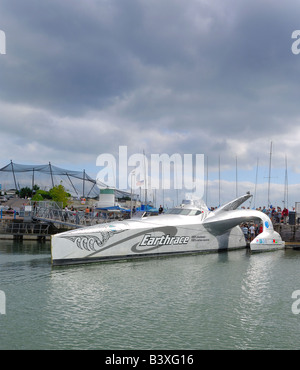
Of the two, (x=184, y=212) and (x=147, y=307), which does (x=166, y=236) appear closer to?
(x=184, y=212)

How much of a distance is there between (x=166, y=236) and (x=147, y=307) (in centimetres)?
1003

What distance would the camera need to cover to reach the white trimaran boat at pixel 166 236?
1706 cm

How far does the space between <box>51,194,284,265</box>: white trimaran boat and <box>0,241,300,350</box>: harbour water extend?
0.93 meters

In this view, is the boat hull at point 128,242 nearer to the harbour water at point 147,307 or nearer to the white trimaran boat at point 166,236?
the white trimaran boat at point 166,236

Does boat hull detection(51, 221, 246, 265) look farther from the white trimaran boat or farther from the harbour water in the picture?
the harbour water

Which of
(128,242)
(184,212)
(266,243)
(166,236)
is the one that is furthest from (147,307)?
(266,243)

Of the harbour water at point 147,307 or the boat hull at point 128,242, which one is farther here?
the boat hull at point 128,242

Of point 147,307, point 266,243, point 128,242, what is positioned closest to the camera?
point 147,307

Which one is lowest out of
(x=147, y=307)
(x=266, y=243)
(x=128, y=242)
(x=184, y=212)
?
(x=147, y=307)

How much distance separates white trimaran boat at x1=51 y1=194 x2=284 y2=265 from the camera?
17062mm

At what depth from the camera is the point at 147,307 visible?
1020 centimetres

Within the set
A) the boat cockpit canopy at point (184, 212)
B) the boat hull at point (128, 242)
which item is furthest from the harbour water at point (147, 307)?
the boat cockpit canopy at point (184, 212)

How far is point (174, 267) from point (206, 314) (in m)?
7.45

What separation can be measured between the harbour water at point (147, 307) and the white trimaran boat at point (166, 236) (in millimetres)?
925
